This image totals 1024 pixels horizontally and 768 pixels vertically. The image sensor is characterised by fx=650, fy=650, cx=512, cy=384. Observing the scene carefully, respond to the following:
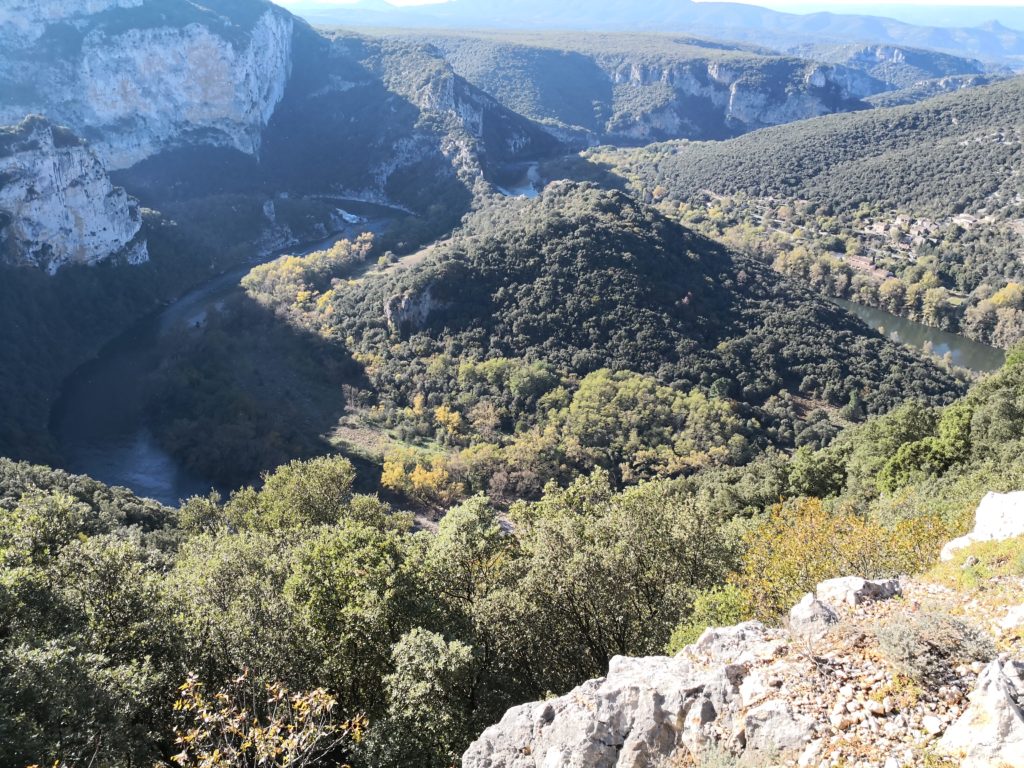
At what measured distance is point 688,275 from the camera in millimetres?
78625

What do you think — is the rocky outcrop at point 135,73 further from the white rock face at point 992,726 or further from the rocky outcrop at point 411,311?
the white rock face at point 992,726

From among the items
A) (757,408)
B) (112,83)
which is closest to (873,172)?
(757,408)

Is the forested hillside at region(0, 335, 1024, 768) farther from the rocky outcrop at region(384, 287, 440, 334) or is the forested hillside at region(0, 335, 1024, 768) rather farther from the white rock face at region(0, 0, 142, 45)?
the white rock face at region(0, 0, 142, 45)

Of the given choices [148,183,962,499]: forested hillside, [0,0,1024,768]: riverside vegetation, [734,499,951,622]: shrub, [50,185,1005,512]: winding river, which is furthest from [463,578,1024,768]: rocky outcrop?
[50,185,1005,512]: winding river

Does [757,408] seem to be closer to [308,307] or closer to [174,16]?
[308,307]

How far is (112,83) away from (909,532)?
177 m

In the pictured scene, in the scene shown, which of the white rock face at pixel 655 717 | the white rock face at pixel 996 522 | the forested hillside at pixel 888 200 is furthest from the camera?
the forested hillside at pixel 888 200

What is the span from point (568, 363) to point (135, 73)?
13886 cm

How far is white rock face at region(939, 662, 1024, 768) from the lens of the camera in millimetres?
7434

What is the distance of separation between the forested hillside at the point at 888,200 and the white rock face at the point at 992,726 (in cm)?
10437

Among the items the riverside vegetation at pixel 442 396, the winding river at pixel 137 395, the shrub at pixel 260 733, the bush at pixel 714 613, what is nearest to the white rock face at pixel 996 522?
the riverside vegetation at pixel 442 396

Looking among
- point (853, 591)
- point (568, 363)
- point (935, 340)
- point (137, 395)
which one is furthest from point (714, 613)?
point (935, 340)

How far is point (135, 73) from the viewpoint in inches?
5861

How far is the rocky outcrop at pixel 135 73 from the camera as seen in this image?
136875mm
